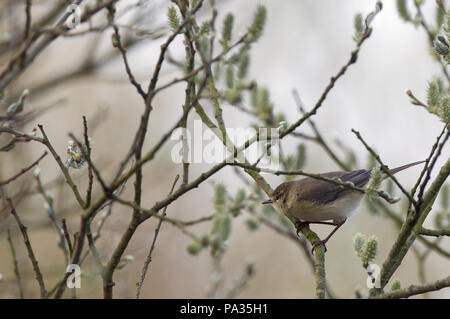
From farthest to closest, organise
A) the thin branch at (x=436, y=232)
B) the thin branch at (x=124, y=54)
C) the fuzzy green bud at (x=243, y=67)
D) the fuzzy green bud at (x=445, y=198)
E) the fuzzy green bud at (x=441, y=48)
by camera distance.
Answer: the fuzzy green bud at (x=445, y=198) → the fuzzy green bud at (x=243, y=67) → the thin branch at (x=436, y=232) → the fuzzy green bud at (x=441, y=48) → the thin branch at (x=124, y=54)

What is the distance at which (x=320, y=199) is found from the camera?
3775 mm

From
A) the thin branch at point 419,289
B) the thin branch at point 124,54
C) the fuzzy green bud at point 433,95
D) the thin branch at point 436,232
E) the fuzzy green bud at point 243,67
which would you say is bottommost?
the thin branch at point 419,289

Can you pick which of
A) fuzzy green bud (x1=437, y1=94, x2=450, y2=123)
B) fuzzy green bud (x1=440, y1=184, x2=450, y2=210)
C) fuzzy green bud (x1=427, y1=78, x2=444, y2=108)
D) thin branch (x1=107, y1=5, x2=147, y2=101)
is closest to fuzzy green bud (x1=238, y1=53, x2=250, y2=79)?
fuzzy green bud (x1=427, y1=78, x2=444, y2=108)

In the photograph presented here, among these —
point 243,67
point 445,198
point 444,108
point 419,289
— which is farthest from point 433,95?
point 445,198

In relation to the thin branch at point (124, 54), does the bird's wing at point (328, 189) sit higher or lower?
higher

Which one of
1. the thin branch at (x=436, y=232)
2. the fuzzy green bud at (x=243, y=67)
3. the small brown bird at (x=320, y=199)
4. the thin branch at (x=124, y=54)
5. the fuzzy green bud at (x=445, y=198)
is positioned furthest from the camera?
the small brown bird at (x=320, y=199)

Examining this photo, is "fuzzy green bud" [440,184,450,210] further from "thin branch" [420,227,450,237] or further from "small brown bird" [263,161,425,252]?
"thin branch" [420,227,450,237]

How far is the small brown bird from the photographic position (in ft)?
12.0

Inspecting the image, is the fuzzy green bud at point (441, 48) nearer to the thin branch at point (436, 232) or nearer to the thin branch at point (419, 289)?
the thin branch at point (436, 232)

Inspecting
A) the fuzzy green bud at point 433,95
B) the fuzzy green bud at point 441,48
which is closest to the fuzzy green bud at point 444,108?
the fuzzy green bud at point 433,95

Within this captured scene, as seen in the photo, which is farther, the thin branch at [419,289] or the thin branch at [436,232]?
the thin branch at [436,232]

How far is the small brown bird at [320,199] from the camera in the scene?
12.0 feet

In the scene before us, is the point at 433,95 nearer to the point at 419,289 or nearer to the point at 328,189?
the point at 419,289
